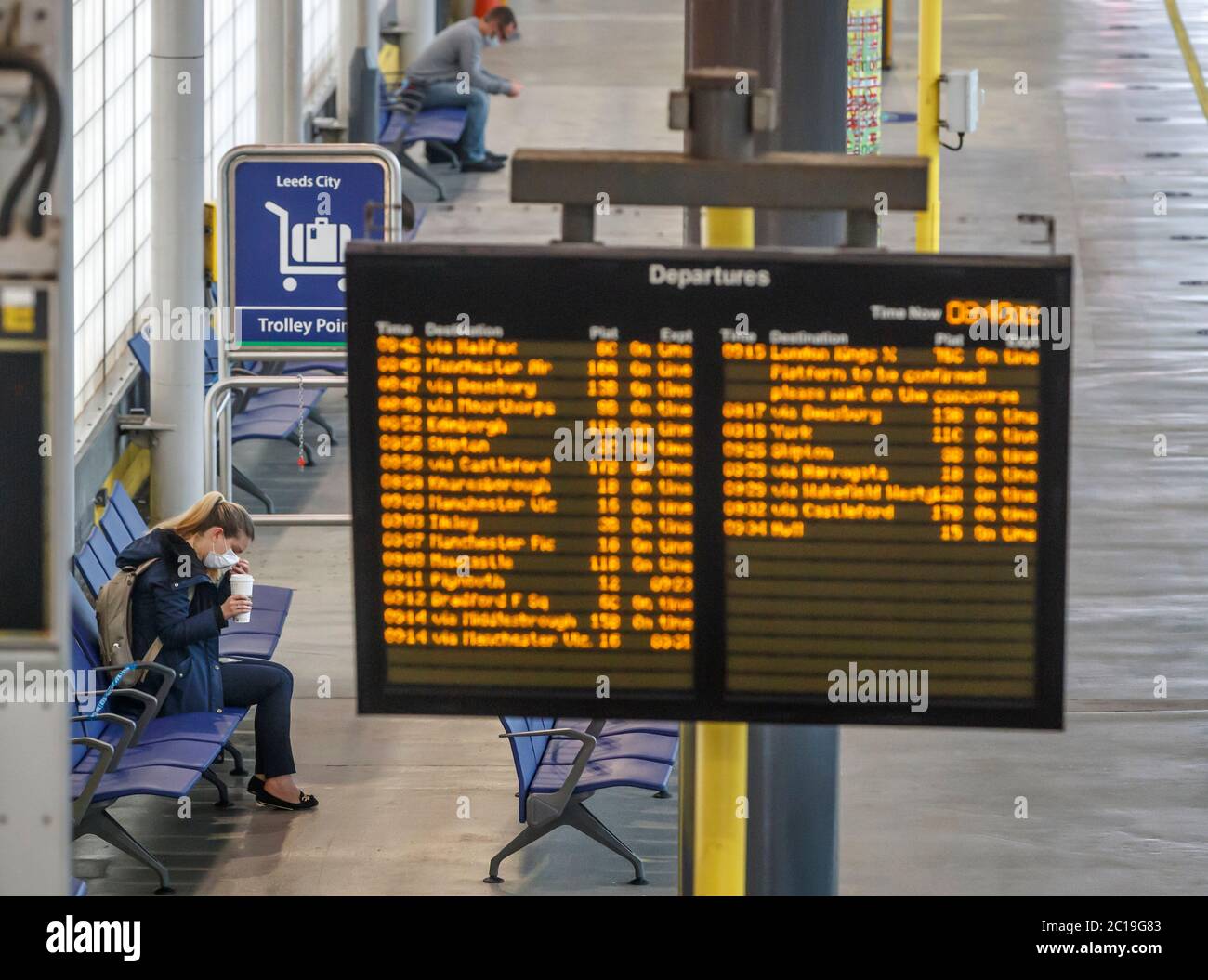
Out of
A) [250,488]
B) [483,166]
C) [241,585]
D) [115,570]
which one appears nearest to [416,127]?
[483,166]

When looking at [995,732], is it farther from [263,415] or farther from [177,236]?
[177,236]

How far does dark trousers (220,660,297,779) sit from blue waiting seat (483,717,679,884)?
1094 millimetres

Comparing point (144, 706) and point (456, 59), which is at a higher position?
point (456, 59)

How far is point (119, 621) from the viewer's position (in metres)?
8.66

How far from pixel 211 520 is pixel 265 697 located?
32.9 inches

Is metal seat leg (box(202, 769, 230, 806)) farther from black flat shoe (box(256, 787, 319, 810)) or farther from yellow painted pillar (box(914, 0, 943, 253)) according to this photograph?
yellow painted pillar (box(914, 0, 943, 253))

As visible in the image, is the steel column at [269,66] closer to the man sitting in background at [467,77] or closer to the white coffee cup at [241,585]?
the man sitting in background at [467,77]

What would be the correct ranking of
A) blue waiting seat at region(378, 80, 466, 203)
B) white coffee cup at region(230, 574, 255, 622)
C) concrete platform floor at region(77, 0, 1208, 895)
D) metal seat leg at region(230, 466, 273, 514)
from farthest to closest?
1. blue waiting seat at region(378, 80, 466, 203)
2. metal seat leg at region(230, 466, 273, 514)
3. white coffee cup at region(230, 574, 255, 622)
4. concrete platform floor at region(77, 0, 1208, 895)

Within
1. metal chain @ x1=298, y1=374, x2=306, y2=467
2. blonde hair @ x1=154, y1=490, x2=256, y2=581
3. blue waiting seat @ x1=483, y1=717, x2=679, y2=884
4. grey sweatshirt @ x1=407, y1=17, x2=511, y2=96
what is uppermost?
grey sweatshirt @ x1=407, y1=17, x2=511, y2=96

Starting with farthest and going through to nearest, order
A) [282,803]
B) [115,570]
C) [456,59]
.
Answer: [456,59] → [115,570] → [282,803]

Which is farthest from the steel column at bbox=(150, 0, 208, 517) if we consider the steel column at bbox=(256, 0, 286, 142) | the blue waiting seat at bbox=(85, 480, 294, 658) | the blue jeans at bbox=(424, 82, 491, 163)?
the blue jeans at bbox=(424, 82, 491, 163)

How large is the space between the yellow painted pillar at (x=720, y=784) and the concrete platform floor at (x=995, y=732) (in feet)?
9.45

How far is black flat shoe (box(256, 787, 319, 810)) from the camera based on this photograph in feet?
30.0

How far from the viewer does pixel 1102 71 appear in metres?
23.8
